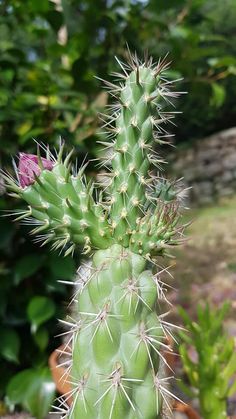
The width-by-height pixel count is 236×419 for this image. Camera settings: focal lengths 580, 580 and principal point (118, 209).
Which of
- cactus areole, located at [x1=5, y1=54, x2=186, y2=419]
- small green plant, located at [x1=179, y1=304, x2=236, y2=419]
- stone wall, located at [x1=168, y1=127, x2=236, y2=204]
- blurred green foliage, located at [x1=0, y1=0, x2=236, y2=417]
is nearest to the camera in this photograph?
cactus areole, located at [x1=5, y1=54, x2=186, y2=419]

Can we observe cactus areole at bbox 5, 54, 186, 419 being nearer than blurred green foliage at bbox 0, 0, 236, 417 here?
Yes

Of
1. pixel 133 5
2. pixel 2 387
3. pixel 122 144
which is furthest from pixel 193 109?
pixel 122 144

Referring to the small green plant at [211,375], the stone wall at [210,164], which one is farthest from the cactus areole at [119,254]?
the stone wall at [210,164]

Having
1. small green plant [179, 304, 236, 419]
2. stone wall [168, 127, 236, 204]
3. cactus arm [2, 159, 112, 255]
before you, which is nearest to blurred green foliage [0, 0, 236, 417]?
small green plant [179, 304, 236, 419]

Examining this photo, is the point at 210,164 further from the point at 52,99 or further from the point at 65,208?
the point at 65,208

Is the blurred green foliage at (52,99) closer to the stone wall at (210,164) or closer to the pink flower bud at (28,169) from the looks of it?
the pink flower bud at (28,169)

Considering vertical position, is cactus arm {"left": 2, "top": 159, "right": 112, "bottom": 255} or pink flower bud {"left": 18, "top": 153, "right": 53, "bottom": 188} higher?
pink flower bud {"left": 18, "top": 153, "right": 53, "bottom": 188}

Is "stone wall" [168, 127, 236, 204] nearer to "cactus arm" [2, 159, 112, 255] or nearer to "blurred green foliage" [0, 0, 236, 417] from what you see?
"blurred green foliage" [0, 0, 236, 417]
